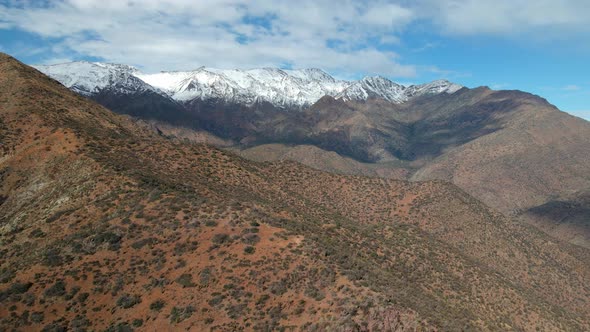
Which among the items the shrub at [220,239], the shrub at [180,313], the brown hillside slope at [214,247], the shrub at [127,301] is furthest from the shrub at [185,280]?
the shrub at [220,239]

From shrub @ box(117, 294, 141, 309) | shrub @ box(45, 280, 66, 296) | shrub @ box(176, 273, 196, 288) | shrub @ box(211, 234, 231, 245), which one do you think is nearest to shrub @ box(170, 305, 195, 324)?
shrub @ box(176, 273, 196, 288)

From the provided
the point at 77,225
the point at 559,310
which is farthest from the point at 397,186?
the point at 77,225

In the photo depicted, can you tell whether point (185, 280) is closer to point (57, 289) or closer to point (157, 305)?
point (157, 305)

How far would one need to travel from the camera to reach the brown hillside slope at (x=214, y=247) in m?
37.9

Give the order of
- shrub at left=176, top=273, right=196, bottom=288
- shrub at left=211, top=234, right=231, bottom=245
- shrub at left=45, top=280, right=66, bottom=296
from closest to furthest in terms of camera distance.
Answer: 1. shrub at left=45, top=280, right=66, bottom=296
2. shrub at left=176, top=273, right=196, bottom=288
3. shrub at left=211, top=234, right=231, bottom=245

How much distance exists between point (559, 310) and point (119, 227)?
220 feet

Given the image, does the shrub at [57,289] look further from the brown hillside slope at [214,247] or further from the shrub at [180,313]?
the shrub at [180,313]

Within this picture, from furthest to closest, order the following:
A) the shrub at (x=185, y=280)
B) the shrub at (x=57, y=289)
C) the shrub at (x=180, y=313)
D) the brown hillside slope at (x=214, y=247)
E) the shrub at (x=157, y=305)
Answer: the shrub at (x=185, y=280) < the shrub at (x=57, y=289) < the shrub at (x=157, y=305) < the brown hillside slope at (x=214, y=247) < the shrub at (x=180, y=313)

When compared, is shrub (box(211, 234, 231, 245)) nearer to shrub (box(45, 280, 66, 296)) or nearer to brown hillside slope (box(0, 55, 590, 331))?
brown hillside slope (box(0, 55, 590, 331))

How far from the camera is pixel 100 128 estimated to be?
76312 mm

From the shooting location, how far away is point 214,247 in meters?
45.4

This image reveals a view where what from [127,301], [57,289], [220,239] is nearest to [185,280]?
[127,301]

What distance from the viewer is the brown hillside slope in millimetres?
37906

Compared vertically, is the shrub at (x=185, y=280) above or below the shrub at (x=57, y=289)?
above
